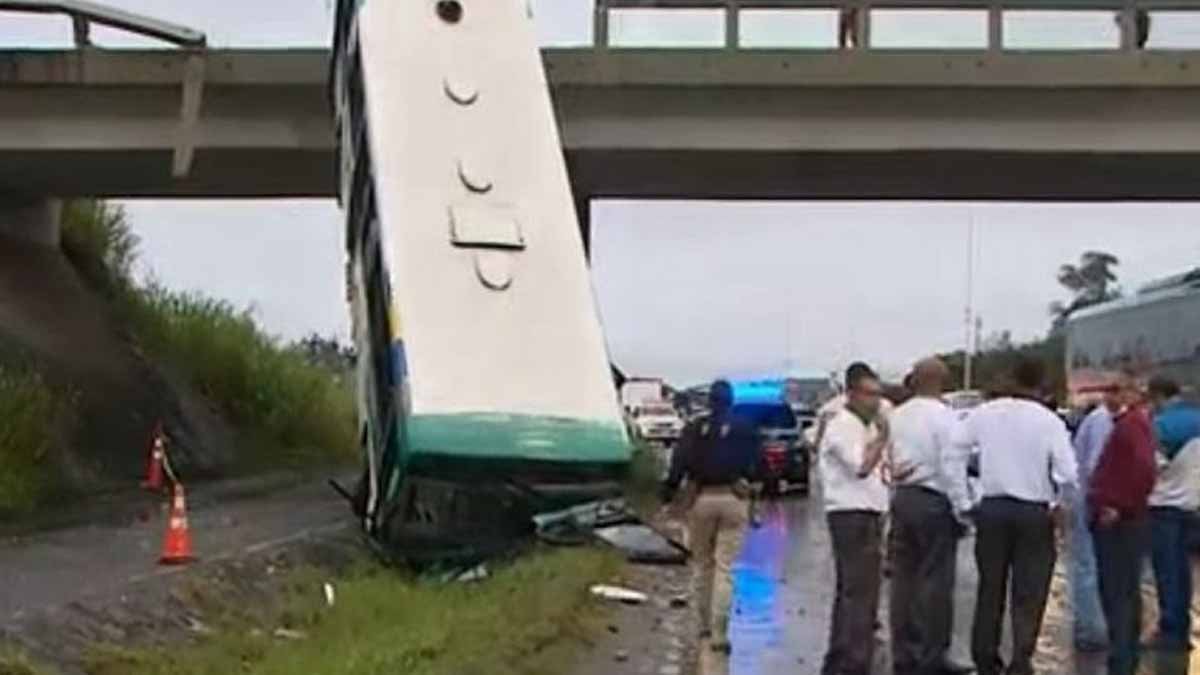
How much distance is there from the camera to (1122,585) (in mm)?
12641

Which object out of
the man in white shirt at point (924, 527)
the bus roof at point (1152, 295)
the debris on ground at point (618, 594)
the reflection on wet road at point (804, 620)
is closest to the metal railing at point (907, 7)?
the bus roof at point (1152, 295)

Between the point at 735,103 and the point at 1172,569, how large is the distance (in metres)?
17.5

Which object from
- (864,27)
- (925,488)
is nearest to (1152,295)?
(864,27)

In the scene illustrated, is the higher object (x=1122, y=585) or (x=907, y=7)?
(x=907, y=7)

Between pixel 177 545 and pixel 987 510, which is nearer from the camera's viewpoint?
pixel 987 510

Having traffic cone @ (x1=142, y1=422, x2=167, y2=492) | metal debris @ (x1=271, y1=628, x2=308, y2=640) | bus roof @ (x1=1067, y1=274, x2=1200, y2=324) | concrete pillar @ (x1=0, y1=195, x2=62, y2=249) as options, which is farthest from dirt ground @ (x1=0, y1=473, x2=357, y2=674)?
bus roof @ (x1=1067, y1=274, x2=1200, y2=324)

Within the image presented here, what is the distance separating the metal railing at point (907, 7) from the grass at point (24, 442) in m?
8.68

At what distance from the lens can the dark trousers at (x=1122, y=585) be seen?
12.6 meters

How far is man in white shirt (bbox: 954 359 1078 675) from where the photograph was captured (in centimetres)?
1199

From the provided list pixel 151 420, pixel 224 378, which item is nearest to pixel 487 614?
pixel 151 420

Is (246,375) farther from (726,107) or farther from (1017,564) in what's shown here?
(1017,564)

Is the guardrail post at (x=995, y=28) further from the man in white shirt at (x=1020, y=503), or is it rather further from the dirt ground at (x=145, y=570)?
the man in white shirt at (x=1020, y=503)

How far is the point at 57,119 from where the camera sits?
99.8ft

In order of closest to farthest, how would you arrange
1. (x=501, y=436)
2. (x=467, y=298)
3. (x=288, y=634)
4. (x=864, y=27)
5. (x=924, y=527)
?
(x=924, y=527), (x=288, y=634), (x=501, y=436), (x=467, y=298), (x=864, y=27)
